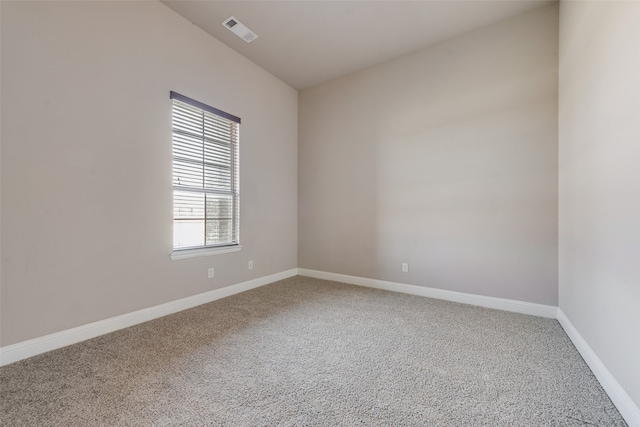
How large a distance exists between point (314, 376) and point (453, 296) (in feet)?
7.08

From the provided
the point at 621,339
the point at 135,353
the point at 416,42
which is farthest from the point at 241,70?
the point at 621,339

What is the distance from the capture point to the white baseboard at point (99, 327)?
71.4 inches

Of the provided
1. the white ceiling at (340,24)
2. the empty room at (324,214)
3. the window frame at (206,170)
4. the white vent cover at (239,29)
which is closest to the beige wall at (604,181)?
the empty room at (324,214)

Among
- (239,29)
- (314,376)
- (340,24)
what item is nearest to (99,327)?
(314,376)

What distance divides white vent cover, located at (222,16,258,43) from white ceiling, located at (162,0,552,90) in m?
0.05

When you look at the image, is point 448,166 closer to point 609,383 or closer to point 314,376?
point 609,383

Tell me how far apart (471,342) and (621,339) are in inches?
35.0

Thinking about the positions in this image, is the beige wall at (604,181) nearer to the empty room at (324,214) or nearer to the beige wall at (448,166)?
the empty room at (324,214)

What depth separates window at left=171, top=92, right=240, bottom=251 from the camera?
9.21 ft

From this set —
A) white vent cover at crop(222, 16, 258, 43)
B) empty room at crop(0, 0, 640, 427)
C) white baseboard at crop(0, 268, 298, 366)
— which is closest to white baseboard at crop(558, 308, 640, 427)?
empty room at crop(0, 0, 640, 427)

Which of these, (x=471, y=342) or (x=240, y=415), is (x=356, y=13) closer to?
(x=471, y=342)

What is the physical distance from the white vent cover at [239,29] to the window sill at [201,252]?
2.52 m

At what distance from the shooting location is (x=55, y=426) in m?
1.26

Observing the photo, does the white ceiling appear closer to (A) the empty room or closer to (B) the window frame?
(A) the empty room
